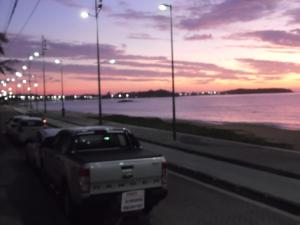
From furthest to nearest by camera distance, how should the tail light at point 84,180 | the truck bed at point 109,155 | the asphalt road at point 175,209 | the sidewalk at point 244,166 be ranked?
the sidewalk at point 244,166 < the asphalt road at point 175,209 < the truck bed at point 109,155 < the tail light at point 84,180

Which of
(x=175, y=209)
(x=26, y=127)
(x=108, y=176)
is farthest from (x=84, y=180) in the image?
(x=26, y=127)

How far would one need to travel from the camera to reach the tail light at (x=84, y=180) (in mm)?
8508

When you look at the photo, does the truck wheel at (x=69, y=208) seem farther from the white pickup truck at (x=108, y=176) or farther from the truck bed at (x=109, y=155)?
the truck bed at (x=109, y=155)

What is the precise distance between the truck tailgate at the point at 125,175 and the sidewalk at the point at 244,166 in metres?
2.84

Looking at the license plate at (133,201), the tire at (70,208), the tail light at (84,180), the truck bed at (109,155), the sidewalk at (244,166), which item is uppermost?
the truck bed at (109,155)

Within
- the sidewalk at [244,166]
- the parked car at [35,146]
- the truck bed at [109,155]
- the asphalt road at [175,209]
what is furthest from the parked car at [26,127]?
the truck bed at [109,155]

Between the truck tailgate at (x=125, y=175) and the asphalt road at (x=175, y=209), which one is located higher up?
the truck tailgate at (x=125, y=175)

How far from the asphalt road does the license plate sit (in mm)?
472

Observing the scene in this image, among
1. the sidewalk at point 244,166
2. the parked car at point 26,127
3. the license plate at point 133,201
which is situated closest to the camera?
the license plate at point 133,201

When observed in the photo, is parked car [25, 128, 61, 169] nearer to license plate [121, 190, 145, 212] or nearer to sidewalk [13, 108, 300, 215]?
sidewalk [13, 108, 300, 215]

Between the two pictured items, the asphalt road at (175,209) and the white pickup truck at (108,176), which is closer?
the white pickup truck at (108,176)

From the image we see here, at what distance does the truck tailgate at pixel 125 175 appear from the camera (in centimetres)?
856

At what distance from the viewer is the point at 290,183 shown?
12.4m

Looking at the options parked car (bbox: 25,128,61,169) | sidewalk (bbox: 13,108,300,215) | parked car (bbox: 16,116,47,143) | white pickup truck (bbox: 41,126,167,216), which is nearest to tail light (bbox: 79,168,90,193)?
white pickup truck (bbox: 41,126,167,216)
